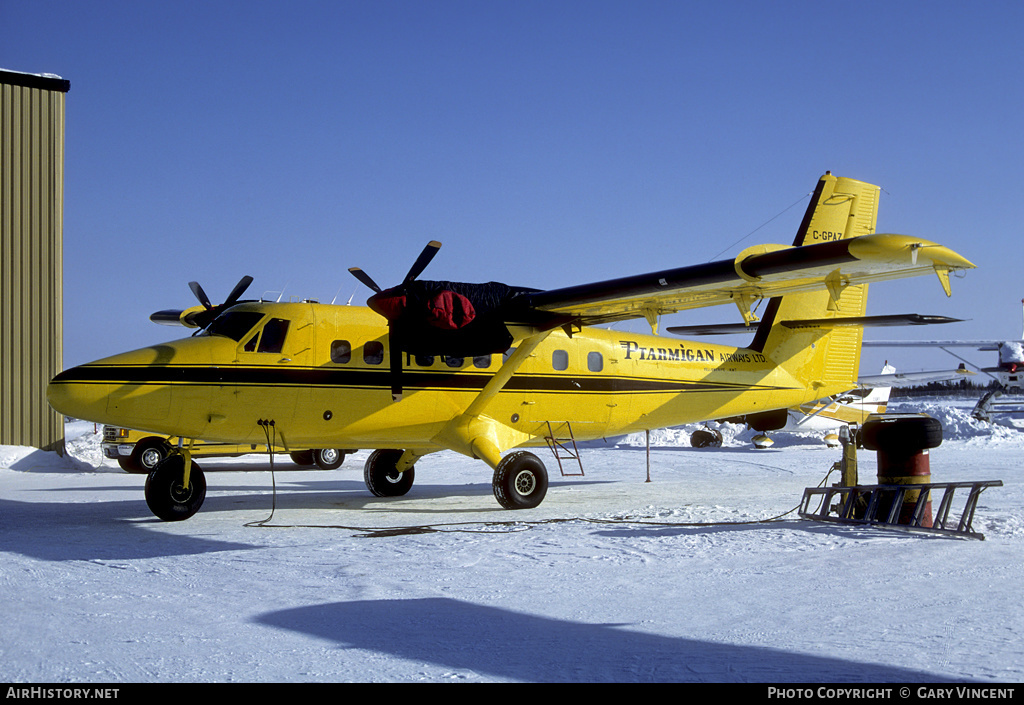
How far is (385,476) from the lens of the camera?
1423 centimetres

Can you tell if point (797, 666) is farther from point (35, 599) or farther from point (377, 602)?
point (35, 599)

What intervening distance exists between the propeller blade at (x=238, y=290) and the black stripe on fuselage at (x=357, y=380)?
5.80 feet

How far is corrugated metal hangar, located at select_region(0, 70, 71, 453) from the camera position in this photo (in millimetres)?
23984

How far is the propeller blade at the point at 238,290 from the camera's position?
1235 centimetres

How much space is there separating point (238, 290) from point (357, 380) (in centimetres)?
253

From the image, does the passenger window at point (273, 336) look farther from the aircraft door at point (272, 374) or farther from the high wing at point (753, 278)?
the high wing at point (753, 278)

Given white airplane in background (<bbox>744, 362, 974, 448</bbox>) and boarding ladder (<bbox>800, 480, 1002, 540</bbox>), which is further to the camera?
white airplane in background (<bbox>744, 362, 974, 448</bbox>)

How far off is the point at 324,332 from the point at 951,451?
17600 mm

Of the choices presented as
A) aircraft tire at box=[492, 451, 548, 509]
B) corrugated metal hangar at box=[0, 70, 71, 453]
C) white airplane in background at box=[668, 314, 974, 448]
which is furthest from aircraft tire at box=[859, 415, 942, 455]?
corrugated metal hangar at box=[0, 70, 71, 453]

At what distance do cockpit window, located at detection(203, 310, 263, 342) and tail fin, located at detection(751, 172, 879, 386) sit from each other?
30.1ft

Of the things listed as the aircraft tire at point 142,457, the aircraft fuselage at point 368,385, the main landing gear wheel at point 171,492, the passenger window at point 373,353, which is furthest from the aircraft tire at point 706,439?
the main landing gear wheel at point 171,492

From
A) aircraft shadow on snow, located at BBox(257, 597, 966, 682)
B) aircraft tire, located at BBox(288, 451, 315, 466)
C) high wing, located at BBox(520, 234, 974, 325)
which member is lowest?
aircraft tire, located at BBox(288, 451, 315, 466)

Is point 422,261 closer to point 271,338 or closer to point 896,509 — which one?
point 271,338

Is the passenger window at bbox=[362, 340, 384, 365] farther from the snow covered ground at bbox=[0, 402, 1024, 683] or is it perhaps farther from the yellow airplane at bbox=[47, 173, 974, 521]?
the snow covered ground at bbox=[0, 402, 1024, 683]
